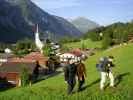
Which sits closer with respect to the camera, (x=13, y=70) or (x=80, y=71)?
(x=80, y=71)

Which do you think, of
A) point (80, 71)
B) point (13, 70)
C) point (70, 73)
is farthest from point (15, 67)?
point (70, 73)

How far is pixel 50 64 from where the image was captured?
88.9 meters

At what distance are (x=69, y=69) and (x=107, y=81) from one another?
340cm

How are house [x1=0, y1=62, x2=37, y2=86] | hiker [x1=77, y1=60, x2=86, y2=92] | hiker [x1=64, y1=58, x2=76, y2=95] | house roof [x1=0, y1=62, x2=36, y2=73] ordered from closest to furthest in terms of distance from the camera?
hiker [x1=64, y1=58, x2=76, y2=95]
hiker [x1=77, y1=60, x2=86, y2=92]
house [x1=0, y1=62, x2=37, y2=86]
house roof [x1=0, y1=62, x2=36, y2=73]

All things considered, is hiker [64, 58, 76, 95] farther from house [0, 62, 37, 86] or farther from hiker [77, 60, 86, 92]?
house [0, 62, 37, 86]

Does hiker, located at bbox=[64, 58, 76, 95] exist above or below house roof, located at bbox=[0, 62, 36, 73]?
above

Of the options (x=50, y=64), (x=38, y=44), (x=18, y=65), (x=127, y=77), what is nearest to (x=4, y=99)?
(x=127, y=77)

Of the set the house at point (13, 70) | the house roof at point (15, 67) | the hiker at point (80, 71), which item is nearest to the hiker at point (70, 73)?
the hiker at point (80, 71)

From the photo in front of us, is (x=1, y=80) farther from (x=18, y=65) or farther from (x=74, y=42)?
(x=74, y=42)

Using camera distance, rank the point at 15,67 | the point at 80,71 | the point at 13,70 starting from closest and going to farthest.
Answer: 1. the point at 80,71
2. the point at 13,70
3. the point at 15,67

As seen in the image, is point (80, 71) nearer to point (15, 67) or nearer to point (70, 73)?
point (70, 73)

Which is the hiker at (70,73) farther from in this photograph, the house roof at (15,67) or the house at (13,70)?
the house roof at (15,67)

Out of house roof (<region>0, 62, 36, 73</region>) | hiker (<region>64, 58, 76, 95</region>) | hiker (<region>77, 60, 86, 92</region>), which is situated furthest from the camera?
house roof (<region>0, 62, 36, 73</region>)

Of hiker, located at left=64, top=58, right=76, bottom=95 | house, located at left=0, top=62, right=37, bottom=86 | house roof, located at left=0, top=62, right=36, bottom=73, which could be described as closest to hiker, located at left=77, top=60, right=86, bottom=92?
hiker, located at left=64, top=58, right=76, bottom=95
